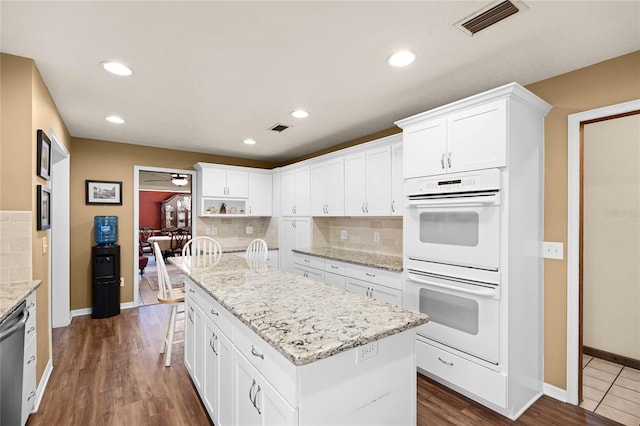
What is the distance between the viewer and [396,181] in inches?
130

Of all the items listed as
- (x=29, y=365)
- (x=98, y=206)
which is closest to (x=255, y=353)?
(x=29, y=365)

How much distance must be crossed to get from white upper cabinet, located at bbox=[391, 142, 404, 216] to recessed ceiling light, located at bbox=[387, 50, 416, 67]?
3.80 feet

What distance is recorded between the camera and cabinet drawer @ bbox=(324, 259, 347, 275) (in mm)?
3680

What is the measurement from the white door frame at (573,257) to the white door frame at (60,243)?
521cm

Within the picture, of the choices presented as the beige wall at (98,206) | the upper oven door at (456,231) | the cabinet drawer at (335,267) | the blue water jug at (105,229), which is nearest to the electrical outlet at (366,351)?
the upper oven door at (456,231)

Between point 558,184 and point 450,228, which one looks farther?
point 450,228

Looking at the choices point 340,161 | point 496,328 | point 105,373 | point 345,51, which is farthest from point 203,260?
point 496,328

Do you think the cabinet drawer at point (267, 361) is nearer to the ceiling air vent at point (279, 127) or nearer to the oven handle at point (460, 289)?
the oven handle at point (460, 289)

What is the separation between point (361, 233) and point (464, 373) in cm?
222

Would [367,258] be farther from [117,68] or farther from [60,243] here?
[60,243]

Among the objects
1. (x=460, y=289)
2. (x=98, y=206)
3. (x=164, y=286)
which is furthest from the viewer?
(x=98, y=206)

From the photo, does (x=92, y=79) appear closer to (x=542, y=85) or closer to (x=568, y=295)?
(x=542, y=85)

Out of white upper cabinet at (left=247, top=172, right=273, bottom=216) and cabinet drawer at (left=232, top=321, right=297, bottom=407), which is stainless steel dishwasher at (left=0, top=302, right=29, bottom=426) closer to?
cabinet drawer at (left=232, top=321, right=297, bottom=407)

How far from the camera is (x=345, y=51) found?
80.0 inches
